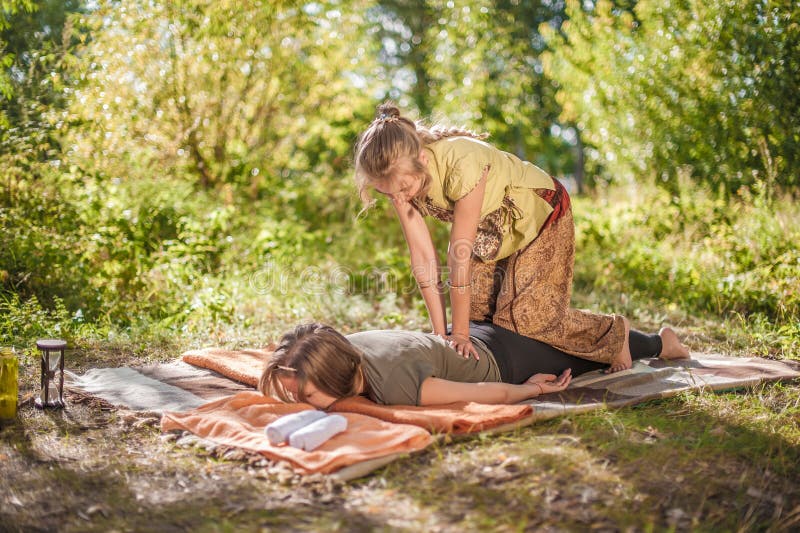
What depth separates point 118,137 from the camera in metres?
5.75

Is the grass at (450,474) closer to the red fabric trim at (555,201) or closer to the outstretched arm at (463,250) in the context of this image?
the outstretched arm at (463,250)

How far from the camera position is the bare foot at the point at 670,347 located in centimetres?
355

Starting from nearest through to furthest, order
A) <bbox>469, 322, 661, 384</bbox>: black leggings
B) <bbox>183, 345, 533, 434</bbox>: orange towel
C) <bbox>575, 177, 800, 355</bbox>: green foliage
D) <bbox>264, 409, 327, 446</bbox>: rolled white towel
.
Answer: <bbox>264, 409, 327, 446</bbox>: rolled white towel, <bbox>183, 345, 533, 434</bbox>: orange towel, <bbox>469, 322, 661, 384</bbox>: black leggings, <bbox>575, 177, 800, 355</bbox>: green foliage

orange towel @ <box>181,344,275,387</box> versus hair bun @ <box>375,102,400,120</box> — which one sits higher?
hair bun @ <box>375,102,400,120</box>

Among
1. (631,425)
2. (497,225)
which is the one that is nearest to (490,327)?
(497,225)

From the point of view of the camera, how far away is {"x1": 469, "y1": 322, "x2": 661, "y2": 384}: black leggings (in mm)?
2998

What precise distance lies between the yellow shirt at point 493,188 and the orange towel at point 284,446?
987 mm

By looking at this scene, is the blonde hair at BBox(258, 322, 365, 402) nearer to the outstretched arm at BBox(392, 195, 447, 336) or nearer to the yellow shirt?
the outstretched arm at BBox(392, 195, 447, 336)

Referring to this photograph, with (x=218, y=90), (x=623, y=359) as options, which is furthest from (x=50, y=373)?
(x=218, y=90)

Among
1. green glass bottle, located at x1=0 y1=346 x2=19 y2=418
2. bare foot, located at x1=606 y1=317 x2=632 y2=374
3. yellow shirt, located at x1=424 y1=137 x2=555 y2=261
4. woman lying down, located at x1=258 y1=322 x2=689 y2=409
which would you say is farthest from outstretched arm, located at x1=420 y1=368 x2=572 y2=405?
green glass bottle, located at x1=0 y1=346 x2=19 y2=418

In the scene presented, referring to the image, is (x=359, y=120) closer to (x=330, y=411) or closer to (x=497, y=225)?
(x=497, y=225)

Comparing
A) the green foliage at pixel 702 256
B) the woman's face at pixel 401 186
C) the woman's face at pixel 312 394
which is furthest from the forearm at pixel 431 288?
the green foliage at pixel 702 256

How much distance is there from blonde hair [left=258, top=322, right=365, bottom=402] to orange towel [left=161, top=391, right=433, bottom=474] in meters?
0.13

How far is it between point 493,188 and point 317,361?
41.2 inches
